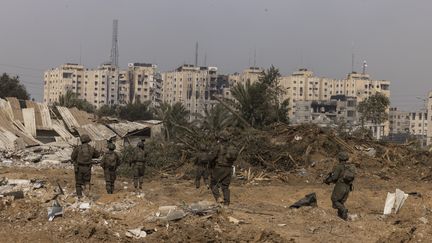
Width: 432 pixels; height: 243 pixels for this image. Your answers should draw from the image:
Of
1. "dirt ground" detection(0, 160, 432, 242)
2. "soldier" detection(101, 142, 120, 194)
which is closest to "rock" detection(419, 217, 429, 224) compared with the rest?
"dirt ground" detection(0, 160, 432, 242)

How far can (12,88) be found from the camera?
164 ft

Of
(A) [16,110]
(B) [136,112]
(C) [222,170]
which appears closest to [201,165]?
(C) [222,170]

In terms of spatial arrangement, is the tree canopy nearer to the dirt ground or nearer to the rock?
the dirt ground

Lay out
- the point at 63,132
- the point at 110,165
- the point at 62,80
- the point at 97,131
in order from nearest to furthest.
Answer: the point at 110,165, the point at 63,132, the point at 97,131, the point at 62,80

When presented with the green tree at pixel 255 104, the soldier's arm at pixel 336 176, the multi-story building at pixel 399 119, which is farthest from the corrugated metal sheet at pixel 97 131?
the multi-story building at pixel 399 119

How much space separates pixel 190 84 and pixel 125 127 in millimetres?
80132

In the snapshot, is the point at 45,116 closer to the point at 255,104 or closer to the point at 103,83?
the point at 255,104

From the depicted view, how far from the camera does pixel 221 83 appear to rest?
112250mm

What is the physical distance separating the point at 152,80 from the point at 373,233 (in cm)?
10313

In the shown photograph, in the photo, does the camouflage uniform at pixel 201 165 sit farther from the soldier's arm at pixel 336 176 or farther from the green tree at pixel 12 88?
the green tree at pixel 12 88

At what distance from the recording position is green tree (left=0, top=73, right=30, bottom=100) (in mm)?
48713

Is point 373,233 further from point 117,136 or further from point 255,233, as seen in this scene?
point 117,136

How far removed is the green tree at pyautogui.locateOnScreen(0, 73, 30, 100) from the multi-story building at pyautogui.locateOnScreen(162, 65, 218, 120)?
56606mm

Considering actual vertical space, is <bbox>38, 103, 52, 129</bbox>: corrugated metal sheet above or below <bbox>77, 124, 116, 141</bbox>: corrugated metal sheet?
Answer: above
